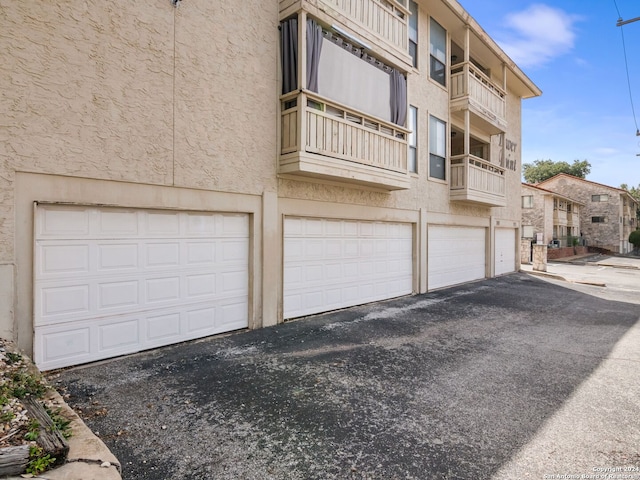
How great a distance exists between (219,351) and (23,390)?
2.86m

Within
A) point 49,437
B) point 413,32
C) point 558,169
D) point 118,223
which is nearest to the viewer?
point 49,437

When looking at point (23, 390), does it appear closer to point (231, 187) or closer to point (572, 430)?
point (231, 187)

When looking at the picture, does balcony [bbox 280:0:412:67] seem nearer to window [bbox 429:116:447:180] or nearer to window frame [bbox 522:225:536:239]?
window [bbox 429:116:447:180]

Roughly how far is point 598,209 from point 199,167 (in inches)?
1838

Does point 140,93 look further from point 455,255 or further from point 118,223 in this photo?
point 455,255

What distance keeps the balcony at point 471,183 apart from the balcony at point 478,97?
1670 mm

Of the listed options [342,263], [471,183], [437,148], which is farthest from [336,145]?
[471,183]

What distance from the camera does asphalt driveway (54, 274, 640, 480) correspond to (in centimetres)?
276

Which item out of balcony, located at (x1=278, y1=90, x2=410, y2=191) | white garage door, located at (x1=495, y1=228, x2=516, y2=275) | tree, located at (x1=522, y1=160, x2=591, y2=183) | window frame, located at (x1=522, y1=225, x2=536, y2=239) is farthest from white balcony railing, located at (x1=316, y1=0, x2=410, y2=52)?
tree, located at (x1=522, y1=160, x2=591, y2=183)

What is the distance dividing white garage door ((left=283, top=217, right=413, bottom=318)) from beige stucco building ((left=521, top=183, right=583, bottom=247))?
24053 mm

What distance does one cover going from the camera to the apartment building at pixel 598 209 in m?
37.6

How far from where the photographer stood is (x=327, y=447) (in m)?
2.95

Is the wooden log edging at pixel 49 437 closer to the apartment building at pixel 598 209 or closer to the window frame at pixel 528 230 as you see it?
the window frame at pixel 528 230

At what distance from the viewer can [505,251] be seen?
1609 cm
